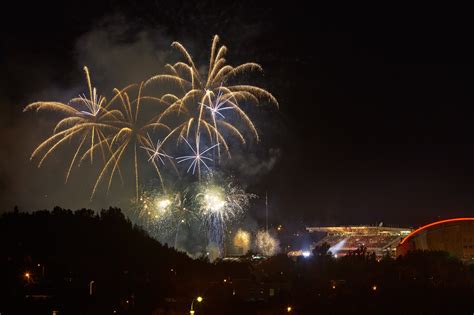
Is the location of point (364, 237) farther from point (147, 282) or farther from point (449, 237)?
point (147, 282)

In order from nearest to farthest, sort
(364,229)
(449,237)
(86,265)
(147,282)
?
1. (86,265)
2. (147,282)
3. (449,237)
4. (364,229)

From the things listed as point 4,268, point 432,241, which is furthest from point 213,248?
point 432,241

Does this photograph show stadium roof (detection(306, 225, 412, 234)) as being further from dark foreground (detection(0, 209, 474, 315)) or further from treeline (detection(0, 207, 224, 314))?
treeline (detection(0, 207, 224, 314))

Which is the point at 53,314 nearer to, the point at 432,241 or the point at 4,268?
the point at 4,268

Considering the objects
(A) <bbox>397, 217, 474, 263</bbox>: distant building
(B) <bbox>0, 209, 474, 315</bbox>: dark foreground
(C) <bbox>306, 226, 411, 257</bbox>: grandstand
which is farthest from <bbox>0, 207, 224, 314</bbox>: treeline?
(C) <bbox>306, 226, 411, 257</bbox>: grandstand

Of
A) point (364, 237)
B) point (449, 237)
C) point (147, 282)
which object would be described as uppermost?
point (364, 237)

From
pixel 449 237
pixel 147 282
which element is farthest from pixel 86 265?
pixel 449 237

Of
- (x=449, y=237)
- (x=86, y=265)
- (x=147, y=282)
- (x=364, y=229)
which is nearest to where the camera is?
(x=86, y=265)
